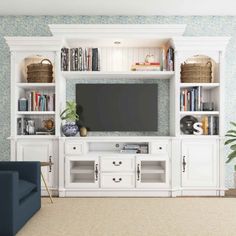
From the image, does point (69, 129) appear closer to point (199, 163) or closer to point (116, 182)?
point (116, 182)

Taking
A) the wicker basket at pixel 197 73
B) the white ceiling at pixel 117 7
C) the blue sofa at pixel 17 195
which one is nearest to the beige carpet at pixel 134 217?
the blue sofa at pixel 17 195

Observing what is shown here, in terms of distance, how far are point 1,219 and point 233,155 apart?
3.15 m

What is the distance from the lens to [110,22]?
6.05 m

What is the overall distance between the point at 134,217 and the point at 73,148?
1566mm

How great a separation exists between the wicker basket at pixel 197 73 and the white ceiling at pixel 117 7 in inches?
32.0

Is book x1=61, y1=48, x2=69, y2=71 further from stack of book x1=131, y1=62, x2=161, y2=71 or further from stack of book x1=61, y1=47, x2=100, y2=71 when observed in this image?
stack of book x1=131, y1=62, x2=161, y2=71

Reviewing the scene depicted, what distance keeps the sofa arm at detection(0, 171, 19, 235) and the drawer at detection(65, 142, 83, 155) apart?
1929 mm

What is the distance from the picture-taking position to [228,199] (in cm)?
539

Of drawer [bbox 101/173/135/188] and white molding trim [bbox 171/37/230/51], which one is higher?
white molding trim [bbox 171/37/230/51]

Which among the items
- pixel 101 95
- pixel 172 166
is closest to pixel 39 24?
pixel 101 95

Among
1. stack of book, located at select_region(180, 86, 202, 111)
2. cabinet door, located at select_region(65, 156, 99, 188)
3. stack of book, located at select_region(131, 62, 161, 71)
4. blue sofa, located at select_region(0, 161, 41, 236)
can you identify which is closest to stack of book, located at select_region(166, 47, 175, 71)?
stack of book, located at select_region(131, 62, 161, 71)

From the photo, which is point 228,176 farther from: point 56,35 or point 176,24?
point 56,35

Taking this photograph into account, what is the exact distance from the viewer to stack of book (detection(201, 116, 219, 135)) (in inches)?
222

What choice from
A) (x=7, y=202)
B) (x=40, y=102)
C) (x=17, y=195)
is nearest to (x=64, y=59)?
(x=40, y=102)
